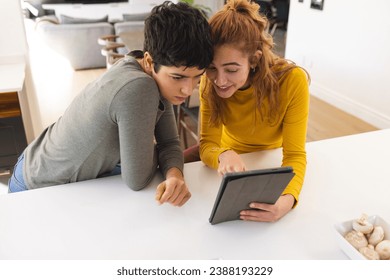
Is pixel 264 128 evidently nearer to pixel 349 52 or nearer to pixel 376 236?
pixel 376 236

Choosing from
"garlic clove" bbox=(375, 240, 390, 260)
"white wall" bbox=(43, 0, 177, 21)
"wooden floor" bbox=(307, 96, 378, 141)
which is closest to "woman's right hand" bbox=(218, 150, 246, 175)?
"garlic clove" bbox=(375, 240, 390, 260)

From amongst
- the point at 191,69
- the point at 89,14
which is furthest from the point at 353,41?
the point at 89,14

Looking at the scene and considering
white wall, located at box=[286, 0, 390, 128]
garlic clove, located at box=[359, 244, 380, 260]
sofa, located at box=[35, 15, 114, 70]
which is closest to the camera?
garlic clove, located at box=[359, 244, 380, 260]

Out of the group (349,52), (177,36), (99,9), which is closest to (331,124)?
(349,52)

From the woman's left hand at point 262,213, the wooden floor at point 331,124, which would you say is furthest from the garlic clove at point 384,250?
the wooden floor at point 331,124

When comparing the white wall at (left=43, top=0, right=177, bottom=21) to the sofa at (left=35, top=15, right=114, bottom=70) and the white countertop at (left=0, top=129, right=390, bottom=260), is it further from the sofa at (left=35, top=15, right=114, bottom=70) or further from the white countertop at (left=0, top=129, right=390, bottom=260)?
the white countertop at (left=0, top=129, right=390, bottom=260)

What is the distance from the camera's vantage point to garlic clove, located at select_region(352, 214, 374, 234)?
0.89 m

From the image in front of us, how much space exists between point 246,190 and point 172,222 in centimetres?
22

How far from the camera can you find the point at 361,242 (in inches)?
34.2

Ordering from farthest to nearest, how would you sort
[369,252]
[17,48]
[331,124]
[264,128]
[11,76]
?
[331,124] < [17,48] < [11,76] < [264,128] < [369,252]

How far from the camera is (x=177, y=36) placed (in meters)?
0.96

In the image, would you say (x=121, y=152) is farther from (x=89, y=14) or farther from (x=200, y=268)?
(x=89, y=14)

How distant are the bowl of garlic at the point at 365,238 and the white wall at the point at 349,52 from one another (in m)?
2.62

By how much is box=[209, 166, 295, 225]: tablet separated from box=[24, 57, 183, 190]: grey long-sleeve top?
0.91ft
